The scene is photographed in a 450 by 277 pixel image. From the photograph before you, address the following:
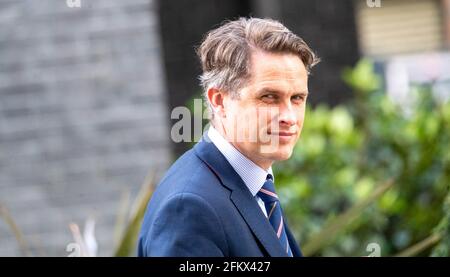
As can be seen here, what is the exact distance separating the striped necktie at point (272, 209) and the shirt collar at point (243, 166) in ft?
0.14

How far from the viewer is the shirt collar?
2.21 meters

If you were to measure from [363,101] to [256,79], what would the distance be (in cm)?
337

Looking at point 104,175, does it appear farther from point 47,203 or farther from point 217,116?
point 217,116

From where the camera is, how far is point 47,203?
17.8 feet

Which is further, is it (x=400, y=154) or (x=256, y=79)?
(x=400, y=154)

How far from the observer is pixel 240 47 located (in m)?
2.12

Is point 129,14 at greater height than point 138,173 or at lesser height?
greater

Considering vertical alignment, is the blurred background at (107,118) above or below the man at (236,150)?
below

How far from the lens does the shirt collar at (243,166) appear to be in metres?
2.21

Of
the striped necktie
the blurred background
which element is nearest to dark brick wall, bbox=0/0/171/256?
the blurred background

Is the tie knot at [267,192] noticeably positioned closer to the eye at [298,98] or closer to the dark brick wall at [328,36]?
the eye at [298,98]

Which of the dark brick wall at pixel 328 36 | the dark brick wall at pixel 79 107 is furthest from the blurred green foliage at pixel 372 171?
the dark brick wall at pixel 79 107

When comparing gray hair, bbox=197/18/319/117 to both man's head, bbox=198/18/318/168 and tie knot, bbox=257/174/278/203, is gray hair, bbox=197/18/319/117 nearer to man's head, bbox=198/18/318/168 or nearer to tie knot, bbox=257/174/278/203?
man's head, bbox=198/18/318/168
